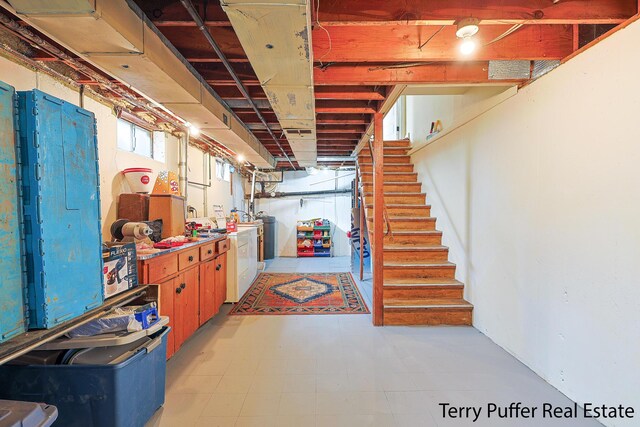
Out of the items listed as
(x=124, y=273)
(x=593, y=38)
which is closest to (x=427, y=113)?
(x=593, y=38)

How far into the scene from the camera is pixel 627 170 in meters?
1.48

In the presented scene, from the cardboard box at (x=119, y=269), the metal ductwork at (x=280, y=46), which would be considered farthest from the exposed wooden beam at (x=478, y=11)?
the cardboard box at (x=119, y=269)

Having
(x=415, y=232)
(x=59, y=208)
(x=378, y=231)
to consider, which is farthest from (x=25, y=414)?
(x=415, y=232)

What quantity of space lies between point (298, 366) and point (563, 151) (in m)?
2.47

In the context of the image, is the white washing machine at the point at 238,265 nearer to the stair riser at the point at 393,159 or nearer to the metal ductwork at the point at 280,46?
the metal ductwork at the point at 280,46

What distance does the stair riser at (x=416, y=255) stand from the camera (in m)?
3.43

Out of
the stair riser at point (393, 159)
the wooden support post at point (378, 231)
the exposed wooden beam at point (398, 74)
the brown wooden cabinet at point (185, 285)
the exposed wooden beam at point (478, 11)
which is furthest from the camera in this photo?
the stair riser at point (393, 159)

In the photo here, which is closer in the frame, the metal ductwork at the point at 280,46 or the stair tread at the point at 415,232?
the metal ductwork at the point at 280,46

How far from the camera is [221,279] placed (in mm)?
3305

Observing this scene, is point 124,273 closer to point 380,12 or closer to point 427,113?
point 380,12

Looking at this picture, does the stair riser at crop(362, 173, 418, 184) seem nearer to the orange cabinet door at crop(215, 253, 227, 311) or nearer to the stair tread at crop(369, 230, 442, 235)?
the stair tread at crop(369, 230, 442, 235)

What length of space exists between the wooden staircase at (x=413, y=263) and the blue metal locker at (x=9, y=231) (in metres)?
2.67

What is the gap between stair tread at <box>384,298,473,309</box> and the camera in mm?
2920

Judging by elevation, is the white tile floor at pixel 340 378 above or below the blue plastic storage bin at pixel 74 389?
below
